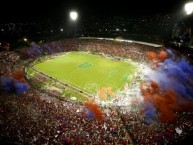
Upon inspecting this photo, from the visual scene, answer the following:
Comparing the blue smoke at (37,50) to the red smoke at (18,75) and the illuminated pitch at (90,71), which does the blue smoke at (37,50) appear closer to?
the illuminated pitch at (90,71)

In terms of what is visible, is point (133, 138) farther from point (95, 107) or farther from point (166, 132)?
point (95, 107)

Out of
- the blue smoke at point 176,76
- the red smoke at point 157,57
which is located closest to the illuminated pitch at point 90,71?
the red smoke at point 157,57

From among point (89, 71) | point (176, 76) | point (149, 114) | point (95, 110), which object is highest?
point (176, 76)

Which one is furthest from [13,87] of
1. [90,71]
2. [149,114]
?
[149,114]

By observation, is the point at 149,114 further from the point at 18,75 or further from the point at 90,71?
the point at 18,75

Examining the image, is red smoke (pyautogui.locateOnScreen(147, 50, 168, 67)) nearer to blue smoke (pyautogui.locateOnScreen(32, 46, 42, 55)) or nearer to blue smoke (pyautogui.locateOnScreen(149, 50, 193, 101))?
blue smoke (pyautogui.locateOnScreen(149, 50, 193, 101))

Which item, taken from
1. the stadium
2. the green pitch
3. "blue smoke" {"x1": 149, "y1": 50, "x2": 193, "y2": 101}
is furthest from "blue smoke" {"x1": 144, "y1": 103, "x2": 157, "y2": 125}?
the green pitch

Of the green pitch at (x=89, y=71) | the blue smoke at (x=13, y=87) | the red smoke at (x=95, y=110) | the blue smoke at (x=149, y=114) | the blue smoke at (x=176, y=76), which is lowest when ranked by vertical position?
the green pitch at (x=89, y=71)

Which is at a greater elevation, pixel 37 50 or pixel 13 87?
pixel 13 87
